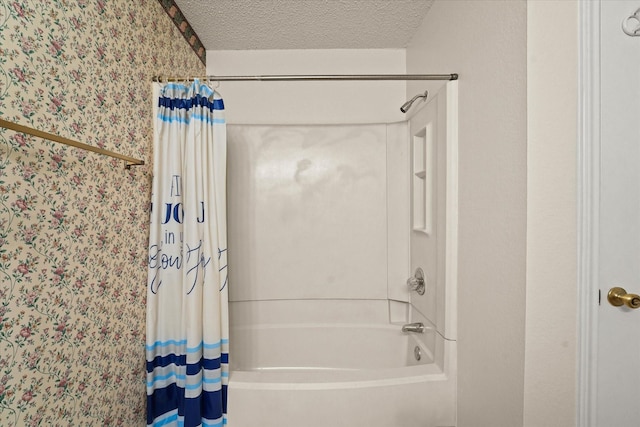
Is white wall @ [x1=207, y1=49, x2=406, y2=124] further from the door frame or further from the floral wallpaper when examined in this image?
the door frame

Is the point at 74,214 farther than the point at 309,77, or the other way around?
the point at 309,77

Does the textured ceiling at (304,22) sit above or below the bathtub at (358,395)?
above

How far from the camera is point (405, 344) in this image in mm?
2008

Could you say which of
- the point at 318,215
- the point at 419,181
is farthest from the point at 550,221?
the point at 318,215

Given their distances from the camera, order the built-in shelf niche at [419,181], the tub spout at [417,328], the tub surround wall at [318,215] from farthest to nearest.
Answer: the tub surround wall at [318,215], the built-in shelf niche at [419,181], the tub spout at [417,328]

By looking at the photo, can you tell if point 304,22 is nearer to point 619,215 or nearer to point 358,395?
point 619,215

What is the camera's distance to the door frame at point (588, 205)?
0.92 meters

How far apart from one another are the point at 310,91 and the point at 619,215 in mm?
1796

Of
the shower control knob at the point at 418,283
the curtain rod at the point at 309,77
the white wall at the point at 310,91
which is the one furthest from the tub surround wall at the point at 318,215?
the curtain rod at the point at 309,77

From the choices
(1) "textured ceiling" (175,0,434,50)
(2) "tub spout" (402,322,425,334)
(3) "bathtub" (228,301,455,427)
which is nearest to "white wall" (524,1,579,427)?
(3) "bathtub" (228,301,455,427)

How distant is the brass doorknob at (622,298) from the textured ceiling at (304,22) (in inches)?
63.8

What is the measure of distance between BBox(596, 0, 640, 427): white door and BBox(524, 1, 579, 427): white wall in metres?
0.08

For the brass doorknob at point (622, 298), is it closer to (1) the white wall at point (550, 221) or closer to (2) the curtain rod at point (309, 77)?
(1) the white wall at point (550, 221)

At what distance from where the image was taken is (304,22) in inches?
75.2
